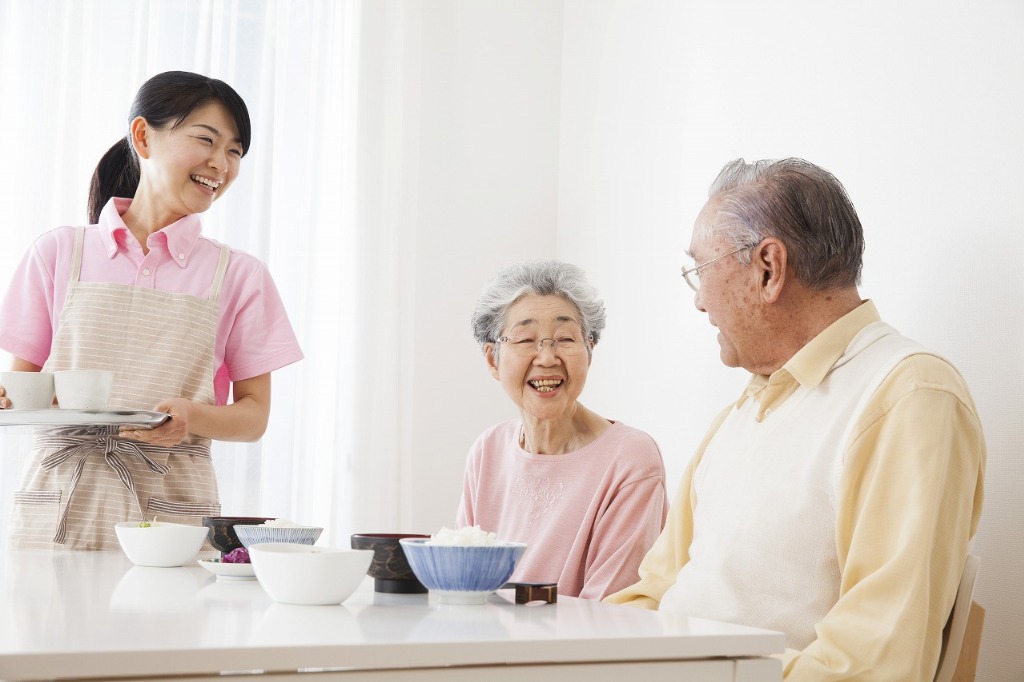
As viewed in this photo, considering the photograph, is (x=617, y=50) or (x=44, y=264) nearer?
(x=44, y=264)

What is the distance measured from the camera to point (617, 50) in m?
3.22

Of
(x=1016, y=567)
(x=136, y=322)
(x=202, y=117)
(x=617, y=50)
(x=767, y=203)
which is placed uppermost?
(x=617, y=50)

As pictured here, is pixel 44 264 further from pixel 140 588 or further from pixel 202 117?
pixel 140 588

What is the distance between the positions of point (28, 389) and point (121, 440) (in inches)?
11.3

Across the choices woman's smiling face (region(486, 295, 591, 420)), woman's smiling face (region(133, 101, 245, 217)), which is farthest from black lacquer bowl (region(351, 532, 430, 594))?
woman's smiling face (region(133, 101, 245, 217))

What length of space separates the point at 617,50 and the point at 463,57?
1.93ft

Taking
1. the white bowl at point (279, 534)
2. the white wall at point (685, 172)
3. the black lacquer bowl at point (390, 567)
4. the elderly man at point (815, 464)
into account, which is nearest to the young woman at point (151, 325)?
the white bowl at point (279, 534)

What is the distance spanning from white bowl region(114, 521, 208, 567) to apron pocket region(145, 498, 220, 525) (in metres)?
0.43

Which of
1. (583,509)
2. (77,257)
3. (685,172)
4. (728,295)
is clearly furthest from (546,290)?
(77,257)

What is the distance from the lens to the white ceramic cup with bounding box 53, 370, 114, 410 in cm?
152

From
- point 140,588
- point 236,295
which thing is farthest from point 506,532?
point 140,588

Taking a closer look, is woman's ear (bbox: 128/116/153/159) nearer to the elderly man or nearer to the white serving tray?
the white serving tray

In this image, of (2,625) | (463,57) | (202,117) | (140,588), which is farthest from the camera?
(463,57)

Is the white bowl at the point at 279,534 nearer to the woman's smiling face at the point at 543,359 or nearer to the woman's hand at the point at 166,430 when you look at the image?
the woman's hand at the point at 166,430
